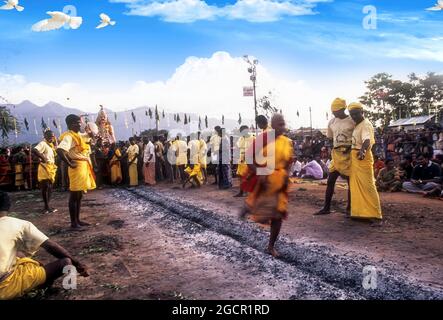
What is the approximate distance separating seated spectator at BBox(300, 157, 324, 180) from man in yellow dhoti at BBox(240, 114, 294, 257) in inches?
411

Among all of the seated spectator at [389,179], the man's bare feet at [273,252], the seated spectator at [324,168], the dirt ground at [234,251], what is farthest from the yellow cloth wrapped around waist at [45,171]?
the seated spectator at [324,168]

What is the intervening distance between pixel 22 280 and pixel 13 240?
414 millimetres

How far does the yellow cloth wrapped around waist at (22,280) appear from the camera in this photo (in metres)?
3.46

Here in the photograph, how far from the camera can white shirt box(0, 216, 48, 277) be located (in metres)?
3.40

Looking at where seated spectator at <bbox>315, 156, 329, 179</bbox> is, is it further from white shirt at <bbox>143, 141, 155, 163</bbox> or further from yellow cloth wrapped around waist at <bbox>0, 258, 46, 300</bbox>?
yellow cloth wrapped around waist at <bbox>0, 258, 46, 300</bbox>

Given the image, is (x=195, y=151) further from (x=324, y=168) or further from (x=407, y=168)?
(x=407, y=168)

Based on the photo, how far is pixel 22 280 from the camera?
11.7ft

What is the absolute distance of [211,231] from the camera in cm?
631

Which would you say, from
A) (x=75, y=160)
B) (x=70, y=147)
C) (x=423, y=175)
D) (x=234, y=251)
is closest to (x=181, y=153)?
(x=75, y=160)

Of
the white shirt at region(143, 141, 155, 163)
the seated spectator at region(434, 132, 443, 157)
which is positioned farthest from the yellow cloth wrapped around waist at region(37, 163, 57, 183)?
the seated spectator at region(434, 132, 443, 157)

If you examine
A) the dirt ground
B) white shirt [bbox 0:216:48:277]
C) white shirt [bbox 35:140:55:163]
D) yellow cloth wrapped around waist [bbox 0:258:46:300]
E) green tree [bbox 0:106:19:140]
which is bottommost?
the dirt ground

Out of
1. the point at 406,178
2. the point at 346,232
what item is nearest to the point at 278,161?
the point at 346,232

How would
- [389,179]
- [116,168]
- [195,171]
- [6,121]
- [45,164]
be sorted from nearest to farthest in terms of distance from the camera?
[45,164], [389,179], [195,171], [116,168], [6,121]

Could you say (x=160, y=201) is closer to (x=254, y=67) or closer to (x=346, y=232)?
(x=346, y=232)
